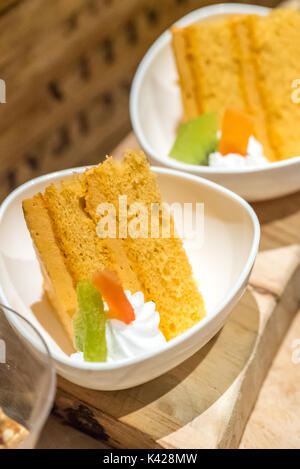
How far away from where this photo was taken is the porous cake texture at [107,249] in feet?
3.08

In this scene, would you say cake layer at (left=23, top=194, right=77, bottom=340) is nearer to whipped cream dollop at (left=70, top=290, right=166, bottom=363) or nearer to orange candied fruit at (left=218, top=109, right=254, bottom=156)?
whipped cream dollop at (left=70, top=290, right=166, bottom=363)

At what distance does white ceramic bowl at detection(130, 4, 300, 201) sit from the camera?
3.59ft

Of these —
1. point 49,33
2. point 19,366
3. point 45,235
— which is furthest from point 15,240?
point 49,33

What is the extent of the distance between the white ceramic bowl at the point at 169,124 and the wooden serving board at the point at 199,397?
8.3 inches

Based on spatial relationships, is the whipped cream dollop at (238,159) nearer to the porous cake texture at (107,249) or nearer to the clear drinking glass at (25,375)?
the porous cake texture at (107,249)

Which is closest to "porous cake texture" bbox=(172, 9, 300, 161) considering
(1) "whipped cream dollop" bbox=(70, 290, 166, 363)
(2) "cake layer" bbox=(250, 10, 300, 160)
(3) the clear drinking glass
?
(2) "cake layer" bbox=(250, 10, 300, 160)

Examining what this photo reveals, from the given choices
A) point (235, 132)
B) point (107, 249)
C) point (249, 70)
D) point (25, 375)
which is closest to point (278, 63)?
point (249, 70)

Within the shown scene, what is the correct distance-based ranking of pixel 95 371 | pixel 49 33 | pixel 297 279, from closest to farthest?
pixel 95 371 < pixel 297 279 < pixel 49 33

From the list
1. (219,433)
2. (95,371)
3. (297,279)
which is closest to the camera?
(95,371)

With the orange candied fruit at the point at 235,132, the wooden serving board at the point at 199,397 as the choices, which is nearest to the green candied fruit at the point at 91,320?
the wooden serving board at the point at 199,397

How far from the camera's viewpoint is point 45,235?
0.94 m

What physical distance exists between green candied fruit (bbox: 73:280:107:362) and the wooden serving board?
13cm
